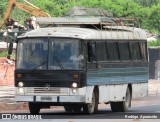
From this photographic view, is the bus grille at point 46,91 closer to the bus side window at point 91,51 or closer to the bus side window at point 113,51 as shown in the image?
the bus side window at point 91,51

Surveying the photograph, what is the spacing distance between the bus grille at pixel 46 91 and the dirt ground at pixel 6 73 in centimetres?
2196

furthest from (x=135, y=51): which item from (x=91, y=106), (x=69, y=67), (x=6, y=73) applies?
(x=6, y=73)

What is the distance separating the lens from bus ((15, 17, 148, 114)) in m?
27.1

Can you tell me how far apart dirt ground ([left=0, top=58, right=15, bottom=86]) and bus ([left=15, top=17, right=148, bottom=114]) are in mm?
19822

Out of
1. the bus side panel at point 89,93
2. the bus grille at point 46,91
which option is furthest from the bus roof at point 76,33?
the bus grille at point 46,91

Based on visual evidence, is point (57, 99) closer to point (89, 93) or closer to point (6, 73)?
point (89, 93)

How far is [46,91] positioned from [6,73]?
2617cm

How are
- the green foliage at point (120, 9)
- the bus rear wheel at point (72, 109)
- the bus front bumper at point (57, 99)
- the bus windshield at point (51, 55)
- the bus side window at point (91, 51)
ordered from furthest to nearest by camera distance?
the green foliage at point (120, 9), the bus rear wheel at point (72, 109), the bus side window at point (91, 51), the bus windshield at point (51, 55), the bus front bumper at point (57, 99)

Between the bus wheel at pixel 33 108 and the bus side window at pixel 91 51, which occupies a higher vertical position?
the bus side window at pixel 91 51

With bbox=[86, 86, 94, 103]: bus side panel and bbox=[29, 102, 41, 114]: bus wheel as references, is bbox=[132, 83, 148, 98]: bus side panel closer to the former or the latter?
bbox=[86, 86, 94, 103]: bus side panel

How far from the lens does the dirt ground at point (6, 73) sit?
5034 centimetres

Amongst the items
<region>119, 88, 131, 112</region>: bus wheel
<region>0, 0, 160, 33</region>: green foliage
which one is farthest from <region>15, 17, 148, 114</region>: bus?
<region>0, 0, 160, 33</region>: green foliage

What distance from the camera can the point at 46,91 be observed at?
88.9 feet

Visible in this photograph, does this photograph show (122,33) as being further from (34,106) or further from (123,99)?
(34,106)
